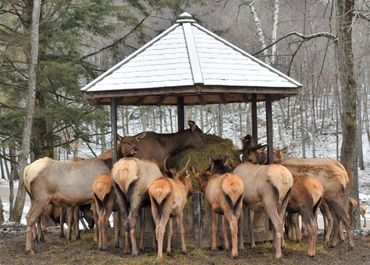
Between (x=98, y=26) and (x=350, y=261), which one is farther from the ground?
(x=98, y=26)

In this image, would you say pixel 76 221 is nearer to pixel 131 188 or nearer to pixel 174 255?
pixel 131 188

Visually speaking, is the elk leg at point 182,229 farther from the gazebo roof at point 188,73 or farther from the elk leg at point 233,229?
the gazebo roof at point 188,73

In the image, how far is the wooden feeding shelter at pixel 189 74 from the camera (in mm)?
9375

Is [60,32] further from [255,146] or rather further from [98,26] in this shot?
[255,146]

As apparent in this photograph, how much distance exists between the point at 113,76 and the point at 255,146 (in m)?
3.09

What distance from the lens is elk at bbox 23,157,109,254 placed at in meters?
9.54

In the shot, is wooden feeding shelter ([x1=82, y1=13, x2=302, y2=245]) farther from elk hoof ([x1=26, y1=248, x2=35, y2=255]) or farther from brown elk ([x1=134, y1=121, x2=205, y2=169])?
elk hoof ([x1=26, y1=248, x2=35, y2=255])

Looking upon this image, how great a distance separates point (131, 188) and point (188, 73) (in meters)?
2.22

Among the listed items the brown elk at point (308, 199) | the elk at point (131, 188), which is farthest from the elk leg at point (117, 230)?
the brown elk at point (308, 199)

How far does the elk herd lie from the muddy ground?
0.58ft

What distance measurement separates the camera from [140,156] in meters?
10.9

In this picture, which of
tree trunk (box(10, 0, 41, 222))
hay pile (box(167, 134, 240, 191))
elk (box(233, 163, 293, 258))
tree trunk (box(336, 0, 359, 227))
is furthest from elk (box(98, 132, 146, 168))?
tree trunk (box(336, 0, 359, 227))

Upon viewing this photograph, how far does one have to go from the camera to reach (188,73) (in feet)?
31.3

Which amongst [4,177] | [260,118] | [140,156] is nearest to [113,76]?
[140,156]
